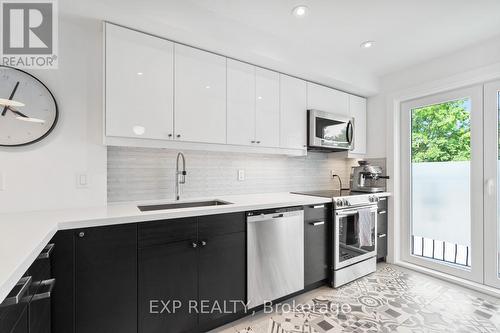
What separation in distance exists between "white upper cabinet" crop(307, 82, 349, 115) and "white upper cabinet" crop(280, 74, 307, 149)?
0.10m

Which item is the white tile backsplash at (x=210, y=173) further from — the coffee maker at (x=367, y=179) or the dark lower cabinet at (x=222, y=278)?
the dark lower cabinet at (x=222, y=278)

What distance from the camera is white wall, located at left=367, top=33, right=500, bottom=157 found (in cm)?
235

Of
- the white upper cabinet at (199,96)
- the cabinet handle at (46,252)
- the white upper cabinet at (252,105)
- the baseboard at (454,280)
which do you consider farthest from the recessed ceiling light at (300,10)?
the baseboard at (454,280)

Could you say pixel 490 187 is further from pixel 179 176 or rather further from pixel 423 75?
pixel 179 176

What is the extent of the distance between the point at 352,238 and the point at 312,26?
2.21m

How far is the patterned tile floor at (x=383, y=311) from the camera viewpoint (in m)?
1.82

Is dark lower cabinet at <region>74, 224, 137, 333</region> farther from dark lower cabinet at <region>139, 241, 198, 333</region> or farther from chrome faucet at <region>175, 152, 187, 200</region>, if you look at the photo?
chrome faucet at <region>175, 152, 187, 200</region>

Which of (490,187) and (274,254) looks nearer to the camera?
(274,254)

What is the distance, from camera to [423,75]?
281cm

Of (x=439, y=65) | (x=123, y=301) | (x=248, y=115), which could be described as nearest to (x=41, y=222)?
(x=123, y=301)

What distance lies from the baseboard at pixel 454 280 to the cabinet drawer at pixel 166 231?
2.80m

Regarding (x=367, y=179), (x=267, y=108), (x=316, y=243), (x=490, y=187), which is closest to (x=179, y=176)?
(x=267, y=108)

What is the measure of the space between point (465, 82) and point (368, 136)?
117 centimetres

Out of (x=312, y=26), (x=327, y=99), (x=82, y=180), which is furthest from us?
(x=327, y=99)
